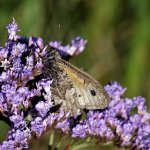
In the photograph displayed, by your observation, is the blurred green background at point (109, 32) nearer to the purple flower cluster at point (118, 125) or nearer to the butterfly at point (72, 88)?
the purple flower cluster at point (118, 125)

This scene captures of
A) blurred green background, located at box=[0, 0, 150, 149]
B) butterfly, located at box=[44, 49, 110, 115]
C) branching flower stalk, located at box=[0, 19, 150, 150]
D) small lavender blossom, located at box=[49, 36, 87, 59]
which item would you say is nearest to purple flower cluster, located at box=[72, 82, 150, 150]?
branching flower stalk, located at box=[0, 19, 150, 150]

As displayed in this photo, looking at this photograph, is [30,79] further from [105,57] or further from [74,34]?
[105,57]

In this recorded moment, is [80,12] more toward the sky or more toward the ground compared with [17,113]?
more toward the sky

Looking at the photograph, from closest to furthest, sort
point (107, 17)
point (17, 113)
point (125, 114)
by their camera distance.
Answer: point (17, 113), point (125, 114), point (107, 17)

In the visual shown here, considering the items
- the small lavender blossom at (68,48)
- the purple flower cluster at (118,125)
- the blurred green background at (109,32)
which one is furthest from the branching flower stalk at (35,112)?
the blurred green background at (109,32)

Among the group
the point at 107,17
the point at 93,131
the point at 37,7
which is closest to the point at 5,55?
the point at 93,131

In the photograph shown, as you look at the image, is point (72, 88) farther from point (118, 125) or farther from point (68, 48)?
point (68, 48)
